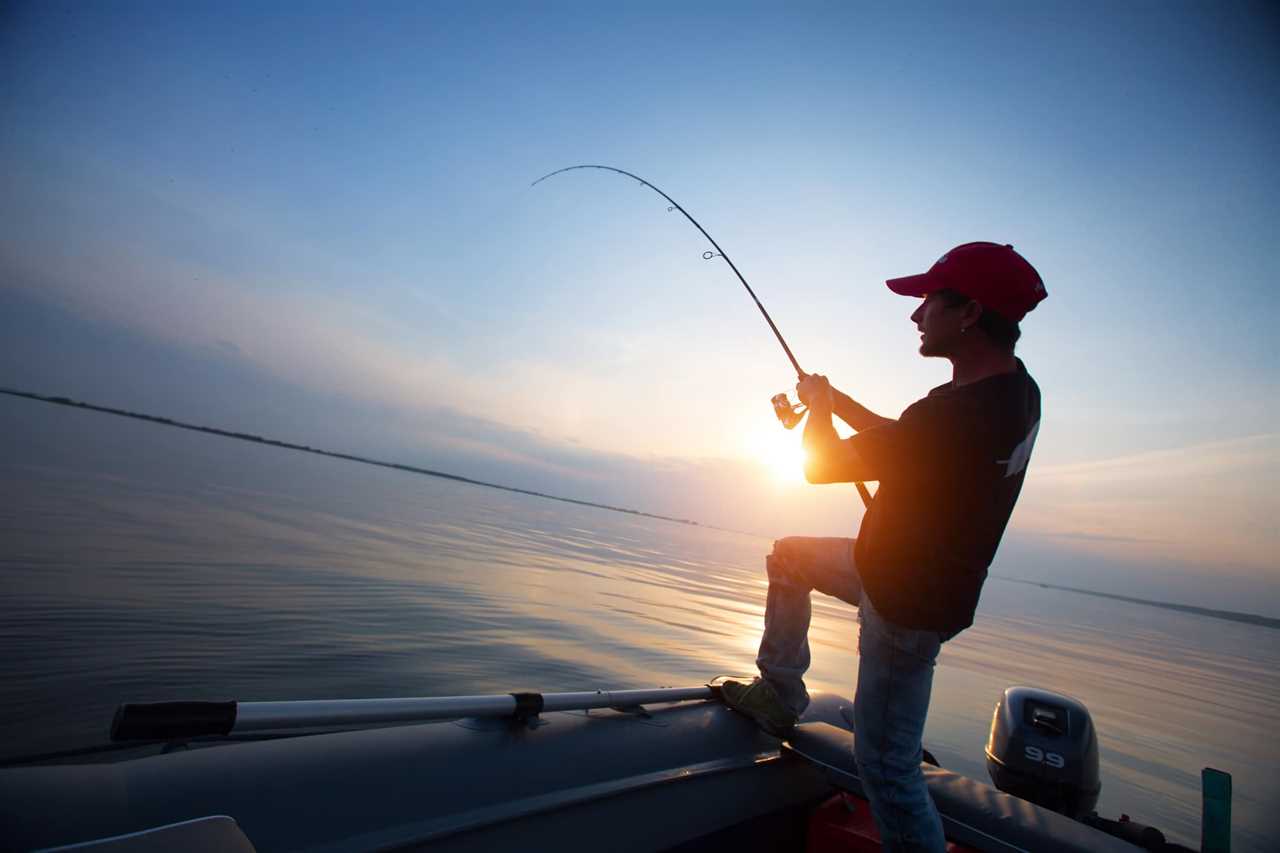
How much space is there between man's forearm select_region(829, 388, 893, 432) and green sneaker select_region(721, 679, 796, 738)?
1302 millimetres

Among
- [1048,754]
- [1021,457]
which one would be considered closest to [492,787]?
[1021,457]

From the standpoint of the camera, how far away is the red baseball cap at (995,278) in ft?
6.06

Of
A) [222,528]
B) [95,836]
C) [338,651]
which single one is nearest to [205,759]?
[95,836]

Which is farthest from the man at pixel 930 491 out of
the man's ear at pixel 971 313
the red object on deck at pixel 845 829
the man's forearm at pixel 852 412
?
the man's forearm at pixel 852 412

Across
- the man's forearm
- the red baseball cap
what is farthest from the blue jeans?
the red baseball cap

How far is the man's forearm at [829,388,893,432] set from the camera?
2654 mm

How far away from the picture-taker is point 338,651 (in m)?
5.17

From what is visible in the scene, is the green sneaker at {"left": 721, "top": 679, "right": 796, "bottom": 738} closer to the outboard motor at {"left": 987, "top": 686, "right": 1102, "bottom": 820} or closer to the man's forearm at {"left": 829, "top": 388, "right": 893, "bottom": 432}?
the man's forearm at {"left": 829, "top": 388, "right": 893, "bottom": 432}

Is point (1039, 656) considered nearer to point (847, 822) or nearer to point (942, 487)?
point (847, 822)

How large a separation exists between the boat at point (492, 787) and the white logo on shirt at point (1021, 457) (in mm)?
1367

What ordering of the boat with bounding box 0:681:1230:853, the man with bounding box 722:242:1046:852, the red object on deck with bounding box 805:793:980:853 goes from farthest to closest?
1. the red object on deck with bounding box 805:793:980:853
2. the man with bounding box 722:242:1046:852
3. the boat with bounding box 0:681:1230:853

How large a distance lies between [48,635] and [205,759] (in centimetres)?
449

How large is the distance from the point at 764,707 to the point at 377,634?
4608mm

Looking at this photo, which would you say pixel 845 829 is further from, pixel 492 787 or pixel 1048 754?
pixel 1048 754
